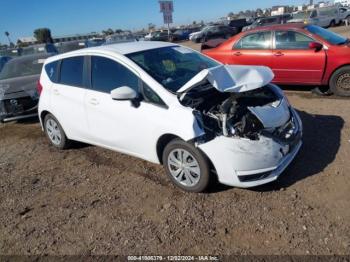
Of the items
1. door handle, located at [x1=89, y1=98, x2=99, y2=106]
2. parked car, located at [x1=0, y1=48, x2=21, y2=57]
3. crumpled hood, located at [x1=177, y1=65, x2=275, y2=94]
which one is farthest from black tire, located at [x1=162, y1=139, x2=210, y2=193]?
parked car, located at [x1=0, y1=48, x2=21, y2=57]

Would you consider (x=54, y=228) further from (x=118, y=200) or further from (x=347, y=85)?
(x=347, y=85)

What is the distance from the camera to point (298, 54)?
7.26 metres

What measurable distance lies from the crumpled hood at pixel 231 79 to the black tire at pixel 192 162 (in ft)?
2.10

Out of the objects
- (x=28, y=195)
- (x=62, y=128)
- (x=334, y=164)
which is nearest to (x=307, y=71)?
(x=334, y=164)

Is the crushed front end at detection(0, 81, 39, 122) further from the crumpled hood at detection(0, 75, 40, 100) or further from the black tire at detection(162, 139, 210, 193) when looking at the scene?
the black tire at detection(162, 139, 210, 193)

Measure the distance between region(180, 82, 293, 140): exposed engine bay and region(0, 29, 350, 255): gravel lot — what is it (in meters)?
0.71

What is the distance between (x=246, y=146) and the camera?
3580mm

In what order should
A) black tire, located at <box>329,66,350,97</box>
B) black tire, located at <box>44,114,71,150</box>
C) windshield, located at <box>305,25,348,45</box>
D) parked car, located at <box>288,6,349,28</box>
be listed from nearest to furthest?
black tire, located at <box>44,114,71,150</box> < black tire, located at <box>329,66,350,97</box> < windshield, located at <box>305,25,348,45</box> < parked car, located at <box>288,6,349,28</box>

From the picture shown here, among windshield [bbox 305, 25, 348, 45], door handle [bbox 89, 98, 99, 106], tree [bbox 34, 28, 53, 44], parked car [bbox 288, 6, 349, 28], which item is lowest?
tree [bbox 34, 28, 53, 44]

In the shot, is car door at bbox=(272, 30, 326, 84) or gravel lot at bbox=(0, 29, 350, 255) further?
car door at bbox=(272, 30, 326, 84)

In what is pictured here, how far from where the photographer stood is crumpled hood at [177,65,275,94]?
3.87 meters

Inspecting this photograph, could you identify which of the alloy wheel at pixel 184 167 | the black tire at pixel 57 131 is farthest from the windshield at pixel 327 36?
the black tire at pixel 57 131

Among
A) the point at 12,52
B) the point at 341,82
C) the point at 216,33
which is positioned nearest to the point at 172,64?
the point at 341,82

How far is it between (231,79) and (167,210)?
1695 millimetres
